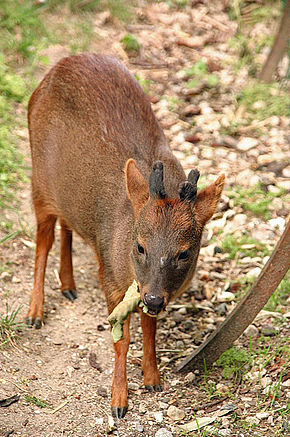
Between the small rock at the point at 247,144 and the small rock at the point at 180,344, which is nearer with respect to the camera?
the small rock at the point at 180,344

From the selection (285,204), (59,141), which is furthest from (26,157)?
(285,204)

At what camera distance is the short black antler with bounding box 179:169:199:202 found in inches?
163

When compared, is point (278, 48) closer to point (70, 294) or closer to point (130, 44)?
point (130, 44)

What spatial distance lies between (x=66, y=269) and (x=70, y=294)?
230 millimetres

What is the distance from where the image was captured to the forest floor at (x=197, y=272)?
4430 millimetres

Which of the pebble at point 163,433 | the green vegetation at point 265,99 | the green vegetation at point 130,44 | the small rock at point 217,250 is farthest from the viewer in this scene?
the green vegetation at point 130,44

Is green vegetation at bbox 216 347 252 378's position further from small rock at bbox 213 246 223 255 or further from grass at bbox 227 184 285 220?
grass at bbox 227 184 285 220

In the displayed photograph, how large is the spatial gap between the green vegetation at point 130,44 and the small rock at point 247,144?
240cm

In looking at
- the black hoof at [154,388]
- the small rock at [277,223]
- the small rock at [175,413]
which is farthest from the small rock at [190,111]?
the small rock at [175,413]

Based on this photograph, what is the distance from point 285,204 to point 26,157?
9.55 ft

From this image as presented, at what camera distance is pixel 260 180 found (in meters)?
6.93

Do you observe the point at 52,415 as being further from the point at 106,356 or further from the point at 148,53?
the point at 148,53

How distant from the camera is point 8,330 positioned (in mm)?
5090

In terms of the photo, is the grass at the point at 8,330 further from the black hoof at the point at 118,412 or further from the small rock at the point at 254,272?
the small rock at the point at 254,272
